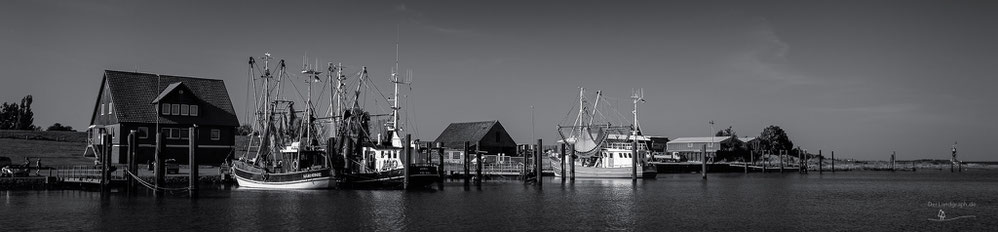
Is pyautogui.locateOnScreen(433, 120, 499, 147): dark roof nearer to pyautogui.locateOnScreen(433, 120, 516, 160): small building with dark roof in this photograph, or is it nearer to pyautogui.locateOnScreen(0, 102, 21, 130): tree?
pyautogui.locateOnScreen(433, 120, 516, 160): small building with dark roof

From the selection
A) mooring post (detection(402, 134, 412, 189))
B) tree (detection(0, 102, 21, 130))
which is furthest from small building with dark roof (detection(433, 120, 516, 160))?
tree (detection(0, 102, 21, 130))

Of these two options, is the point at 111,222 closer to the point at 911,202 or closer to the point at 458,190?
the point at 458,190

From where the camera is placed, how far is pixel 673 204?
4909 centimetres

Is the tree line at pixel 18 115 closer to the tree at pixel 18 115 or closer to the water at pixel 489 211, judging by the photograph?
the tree at pixel 18 115

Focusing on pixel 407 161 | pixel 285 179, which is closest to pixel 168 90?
pixel 285 179

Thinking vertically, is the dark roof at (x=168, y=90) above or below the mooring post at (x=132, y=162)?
above

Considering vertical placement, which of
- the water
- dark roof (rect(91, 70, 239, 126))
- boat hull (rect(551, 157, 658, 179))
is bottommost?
the water

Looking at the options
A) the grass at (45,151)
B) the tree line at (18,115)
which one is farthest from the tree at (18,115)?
the grass at (45,151)

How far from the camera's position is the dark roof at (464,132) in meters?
103

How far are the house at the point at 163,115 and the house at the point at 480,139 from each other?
3073 cm

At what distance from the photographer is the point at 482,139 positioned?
101375 millimetres

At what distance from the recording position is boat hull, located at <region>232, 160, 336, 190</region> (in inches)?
2260

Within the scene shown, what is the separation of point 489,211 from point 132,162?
2486 centimetres

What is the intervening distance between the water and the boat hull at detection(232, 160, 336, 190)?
4.44 ft
